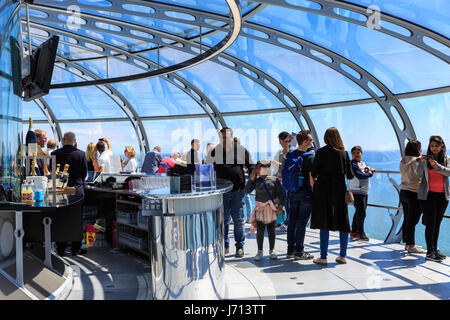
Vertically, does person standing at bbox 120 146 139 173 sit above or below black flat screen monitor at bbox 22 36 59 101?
below

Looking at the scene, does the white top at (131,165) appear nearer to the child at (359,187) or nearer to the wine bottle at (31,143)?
the wine bottle at (31,143)

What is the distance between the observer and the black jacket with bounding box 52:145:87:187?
19.2ft

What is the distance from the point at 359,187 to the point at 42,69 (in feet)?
16.5

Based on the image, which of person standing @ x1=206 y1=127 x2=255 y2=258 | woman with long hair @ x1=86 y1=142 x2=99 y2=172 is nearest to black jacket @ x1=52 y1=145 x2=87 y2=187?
person standing @ x1=206 y1=127 x2=255 y2=258

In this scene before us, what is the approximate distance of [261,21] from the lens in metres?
7.32

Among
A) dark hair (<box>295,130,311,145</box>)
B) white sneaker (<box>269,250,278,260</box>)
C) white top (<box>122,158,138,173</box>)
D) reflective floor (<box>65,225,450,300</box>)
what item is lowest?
reflective floor (<box>65,225,450,300</box>)

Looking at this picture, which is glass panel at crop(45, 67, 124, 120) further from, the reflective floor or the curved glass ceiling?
the reflective floor

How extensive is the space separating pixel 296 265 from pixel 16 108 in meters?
3.83

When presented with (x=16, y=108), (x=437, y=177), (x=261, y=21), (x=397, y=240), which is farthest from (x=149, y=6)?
(x=397, y=240)

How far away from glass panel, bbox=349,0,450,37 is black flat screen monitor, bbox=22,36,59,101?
3914 mm

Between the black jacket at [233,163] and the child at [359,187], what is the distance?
2.07m

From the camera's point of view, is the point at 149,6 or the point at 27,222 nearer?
the point at 27,222
